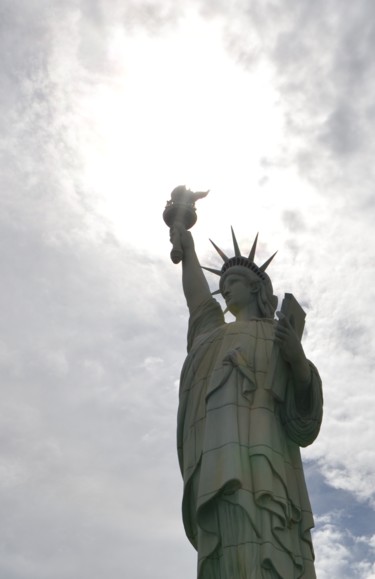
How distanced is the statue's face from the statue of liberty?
0.02 meters

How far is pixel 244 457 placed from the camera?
32.0ft

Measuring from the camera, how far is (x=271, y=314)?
41.3 feet

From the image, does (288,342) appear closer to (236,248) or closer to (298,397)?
(298,397)

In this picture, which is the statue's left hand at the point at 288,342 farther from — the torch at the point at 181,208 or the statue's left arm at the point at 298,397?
the torch at the point at 181,208

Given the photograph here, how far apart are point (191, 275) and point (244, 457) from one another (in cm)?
415

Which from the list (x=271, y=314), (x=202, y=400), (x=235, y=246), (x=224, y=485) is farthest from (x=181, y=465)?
(x=235, y=246)

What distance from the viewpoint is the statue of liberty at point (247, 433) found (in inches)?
364

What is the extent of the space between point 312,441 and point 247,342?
166cm

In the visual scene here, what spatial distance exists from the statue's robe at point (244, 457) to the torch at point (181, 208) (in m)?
2.68

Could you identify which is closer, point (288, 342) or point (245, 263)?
point (288, 342)

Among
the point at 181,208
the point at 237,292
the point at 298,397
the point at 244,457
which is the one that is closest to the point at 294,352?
the point at 298,397

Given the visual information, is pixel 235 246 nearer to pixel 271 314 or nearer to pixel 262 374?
pixel 271 314

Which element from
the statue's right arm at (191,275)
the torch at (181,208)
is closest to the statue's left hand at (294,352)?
the statue's right arm at (191,275)

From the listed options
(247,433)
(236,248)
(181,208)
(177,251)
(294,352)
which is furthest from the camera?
(181,208)
